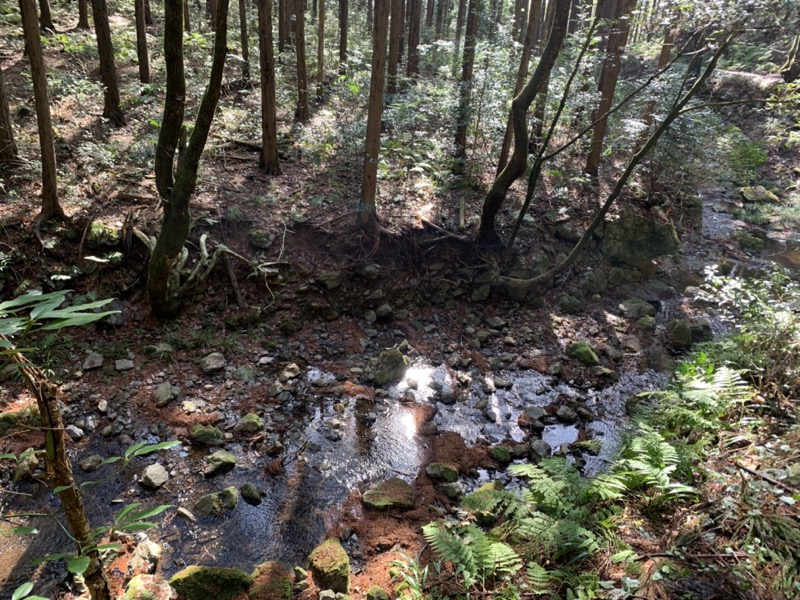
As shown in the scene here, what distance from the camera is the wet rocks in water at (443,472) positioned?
5852 millimetres

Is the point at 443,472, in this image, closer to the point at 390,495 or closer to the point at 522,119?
the point at 390,495

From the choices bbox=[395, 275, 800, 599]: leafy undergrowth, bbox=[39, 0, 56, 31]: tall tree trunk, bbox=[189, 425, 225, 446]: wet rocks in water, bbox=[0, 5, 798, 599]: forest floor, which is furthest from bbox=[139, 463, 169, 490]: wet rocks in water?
bbox=[39, 0, 56, 31]: tall tree trunk

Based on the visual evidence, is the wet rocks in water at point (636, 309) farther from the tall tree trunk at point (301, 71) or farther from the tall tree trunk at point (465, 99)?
the tall tree trunk at point (301, 71)

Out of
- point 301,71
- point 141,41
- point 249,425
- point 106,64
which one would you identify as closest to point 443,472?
point 249,425

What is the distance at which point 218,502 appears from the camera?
16.9 feet

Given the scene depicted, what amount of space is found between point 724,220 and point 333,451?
16.1m

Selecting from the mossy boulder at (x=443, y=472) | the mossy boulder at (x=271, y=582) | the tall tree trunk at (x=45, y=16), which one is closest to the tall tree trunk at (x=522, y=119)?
the mossy boulder at (x=443, y=472)

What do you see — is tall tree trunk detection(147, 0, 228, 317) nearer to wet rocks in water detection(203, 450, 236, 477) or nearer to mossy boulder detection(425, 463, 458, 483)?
wet rocks in water detection(203, 450, 236, 477)

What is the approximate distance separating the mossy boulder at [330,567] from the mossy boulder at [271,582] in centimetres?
25

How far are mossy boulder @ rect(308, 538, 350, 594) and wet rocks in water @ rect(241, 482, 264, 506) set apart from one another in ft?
3.28

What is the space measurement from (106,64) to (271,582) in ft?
37.8

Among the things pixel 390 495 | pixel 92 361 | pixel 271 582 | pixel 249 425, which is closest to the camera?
pixel 271 582

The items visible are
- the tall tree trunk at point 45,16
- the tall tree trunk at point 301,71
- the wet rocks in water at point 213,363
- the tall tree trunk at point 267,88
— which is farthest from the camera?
the tall tree trunk at point 45,16

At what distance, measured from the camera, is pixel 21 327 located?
141cm
